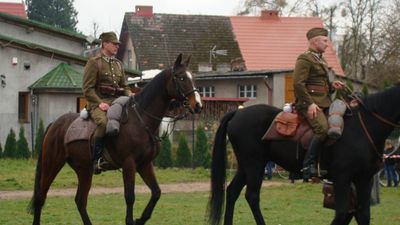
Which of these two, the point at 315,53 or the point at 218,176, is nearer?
the point at 315,53

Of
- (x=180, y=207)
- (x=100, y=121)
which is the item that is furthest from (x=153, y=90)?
(x=180, y=207)

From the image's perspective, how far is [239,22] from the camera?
62.3 meters

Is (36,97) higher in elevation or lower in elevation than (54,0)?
lower

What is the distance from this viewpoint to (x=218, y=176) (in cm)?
1295

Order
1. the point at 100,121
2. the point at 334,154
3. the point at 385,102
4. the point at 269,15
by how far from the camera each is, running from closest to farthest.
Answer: the point at 334,154, the point at 385,102, the point at 100,121, the point at 269,15

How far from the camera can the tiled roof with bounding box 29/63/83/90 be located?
125ft

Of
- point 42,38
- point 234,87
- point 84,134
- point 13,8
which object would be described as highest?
point 13,8

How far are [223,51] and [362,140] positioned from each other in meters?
46.0

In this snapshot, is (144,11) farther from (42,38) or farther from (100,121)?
(100,121)

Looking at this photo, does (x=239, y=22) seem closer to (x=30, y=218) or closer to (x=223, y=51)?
(x=223, y=51)

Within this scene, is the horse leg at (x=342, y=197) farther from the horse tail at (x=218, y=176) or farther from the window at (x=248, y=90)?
the window at (x=248, y=90)

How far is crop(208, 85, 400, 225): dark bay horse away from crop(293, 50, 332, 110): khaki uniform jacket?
19.1 inches

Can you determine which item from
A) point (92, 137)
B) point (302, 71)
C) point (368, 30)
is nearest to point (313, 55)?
point (302, 71)

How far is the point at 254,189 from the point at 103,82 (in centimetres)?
275
